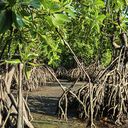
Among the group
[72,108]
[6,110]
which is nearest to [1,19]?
[6,110]

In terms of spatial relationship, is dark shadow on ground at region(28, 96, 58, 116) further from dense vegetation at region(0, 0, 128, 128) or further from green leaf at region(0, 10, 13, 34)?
green leaf at region(0, 10, 13, 34)

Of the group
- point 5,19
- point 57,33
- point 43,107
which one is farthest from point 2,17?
point 43,107

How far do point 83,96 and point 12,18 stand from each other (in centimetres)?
370

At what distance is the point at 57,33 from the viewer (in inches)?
73.0

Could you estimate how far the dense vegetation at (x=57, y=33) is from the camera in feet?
2.71

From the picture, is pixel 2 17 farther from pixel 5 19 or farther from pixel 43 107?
pixel 43 107

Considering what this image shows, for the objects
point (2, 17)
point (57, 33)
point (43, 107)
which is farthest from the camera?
point (43, 107)

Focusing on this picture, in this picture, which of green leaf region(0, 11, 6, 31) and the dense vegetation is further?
the dense vegetation

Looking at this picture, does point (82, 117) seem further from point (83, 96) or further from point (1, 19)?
point (1, 19)

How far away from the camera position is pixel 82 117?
4332 mm

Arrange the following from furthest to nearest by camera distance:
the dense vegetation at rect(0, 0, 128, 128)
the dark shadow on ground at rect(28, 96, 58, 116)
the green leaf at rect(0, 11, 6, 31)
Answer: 1. the dark shadow on ground at rect(28, 96, 58, 116)
2. the dense vegetation at rect(0, 0, 128, 128)
3. the green leaf at rect(0, 11, 6, 31)

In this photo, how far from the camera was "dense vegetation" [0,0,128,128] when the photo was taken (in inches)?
32.5

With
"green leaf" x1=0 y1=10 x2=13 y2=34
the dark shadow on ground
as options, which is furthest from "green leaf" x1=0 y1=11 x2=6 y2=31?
the dark shadow on ground

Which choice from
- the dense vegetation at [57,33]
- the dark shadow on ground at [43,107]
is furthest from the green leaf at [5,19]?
the dark shadow on ground at [43,107]
